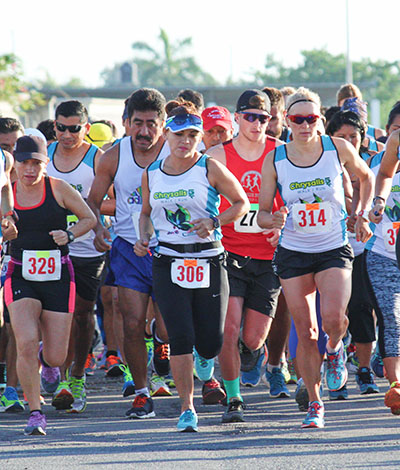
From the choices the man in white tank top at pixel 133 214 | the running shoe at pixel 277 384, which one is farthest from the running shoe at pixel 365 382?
the man in white tank top at pixel 133 214

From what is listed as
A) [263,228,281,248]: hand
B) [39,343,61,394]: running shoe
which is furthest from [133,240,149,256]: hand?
[39,343,61,394]: running shoe

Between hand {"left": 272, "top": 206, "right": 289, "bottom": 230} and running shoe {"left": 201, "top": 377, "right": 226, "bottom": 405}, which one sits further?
running shoe {"left": 201, "top": 377, "right": 226, "bottom": 405}

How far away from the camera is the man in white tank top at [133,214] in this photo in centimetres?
775

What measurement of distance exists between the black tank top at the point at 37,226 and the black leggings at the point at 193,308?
884 mm

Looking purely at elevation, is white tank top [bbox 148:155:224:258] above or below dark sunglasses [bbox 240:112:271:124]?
Answer: below

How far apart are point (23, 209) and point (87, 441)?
5.98 feet

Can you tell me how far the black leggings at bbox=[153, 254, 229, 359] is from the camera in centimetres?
684

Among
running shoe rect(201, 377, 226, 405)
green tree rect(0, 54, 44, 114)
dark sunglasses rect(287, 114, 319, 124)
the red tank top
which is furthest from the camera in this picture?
green tree rect(0, 54, 44, 114)

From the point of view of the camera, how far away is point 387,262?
768 centimetres

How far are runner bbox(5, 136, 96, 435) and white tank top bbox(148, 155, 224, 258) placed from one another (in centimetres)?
78

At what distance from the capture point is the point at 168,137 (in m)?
7.09

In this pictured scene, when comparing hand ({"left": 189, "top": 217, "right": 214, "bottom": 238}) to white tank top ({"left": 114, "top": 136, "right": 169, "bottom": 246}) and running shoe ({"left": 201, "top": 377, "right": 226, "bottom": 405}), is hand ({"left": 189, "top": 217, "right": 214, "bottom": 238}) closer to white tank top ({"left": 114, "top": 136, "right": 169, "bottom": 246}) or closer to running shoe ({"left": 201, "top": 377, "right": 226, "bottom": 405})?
white tank top ({"left": 114, "top": 136, "right": 169, "bottom": 246})

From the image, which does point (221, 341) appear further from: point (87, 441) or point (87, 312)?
point (87, 312)

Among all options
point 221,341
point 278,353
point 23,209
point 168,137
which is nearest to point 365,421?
point 221,341
